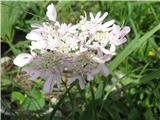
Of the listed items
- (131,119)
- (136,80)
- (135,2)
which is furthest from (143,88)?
(135,2)

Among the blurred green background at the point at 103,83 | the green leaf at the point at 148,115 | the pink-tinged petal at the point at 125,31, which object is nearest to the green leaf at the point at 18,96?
the blurred green background at the point at 103,83

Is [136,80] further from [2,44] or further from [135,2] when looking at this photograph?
[2,44]

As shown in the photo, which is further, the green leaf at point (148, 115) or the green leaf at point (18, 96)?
the green leaf at point (18, 96)

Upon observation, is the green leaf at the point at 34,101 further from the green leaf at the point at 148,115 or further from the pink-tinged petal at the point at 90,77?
the pink-tinged petal at the point at 90,77

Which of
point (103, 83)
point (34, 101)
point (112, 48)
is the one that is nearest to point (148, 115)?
point (103, 83)

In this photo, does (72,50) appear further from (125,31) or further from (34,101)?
(34,101)

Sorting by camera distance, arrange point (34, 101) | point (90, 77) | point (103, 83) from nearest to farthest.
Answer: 1. point (90, 77)
2. point (103, 83)
3. point (34, 101)

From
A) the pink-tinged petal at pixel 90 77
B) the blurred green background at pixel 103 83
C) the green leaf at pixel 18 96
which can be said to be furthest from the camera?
the green leaf at pixel 18 96

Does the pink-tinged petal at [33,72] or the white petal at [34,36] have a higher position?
the white petal at [34,36]

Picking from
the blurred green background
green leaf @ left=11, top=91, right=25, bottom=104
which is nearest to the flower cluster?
the blurred green background
